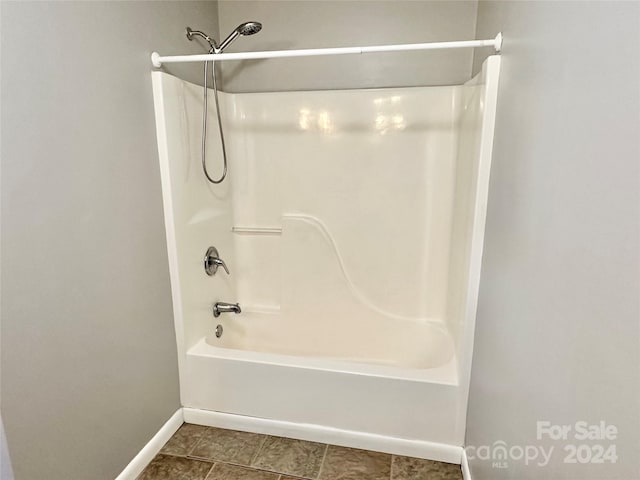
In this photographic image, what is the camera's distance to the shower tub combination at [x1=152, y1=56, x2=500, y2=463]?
174 centimetres

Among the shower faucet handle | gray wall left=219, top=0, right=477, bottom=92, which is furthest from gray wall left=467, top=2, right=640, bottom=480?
the shower faucet handle

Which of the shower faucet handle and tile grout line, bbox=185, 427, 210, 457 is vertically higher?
the shower faucet handle

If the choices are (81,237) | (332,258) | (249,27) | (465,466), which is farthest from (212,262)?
(465,466)

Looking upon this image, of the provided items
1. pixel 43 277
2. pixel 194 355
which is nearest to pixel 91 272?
pixel 43 277

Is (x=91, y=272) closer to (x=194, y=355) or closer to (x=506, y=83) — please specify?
(x=194, y=355)

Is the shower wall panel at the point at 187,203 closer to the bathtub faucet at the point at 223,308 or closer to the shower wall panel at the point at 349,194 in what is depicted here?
the bathtub faucet at the point at 223,308

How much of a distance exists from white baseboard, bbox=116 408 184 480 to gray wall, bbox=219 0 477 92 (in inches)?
72.4

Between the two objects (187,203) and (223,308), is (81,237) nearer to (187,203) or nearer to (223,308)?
(187,203)

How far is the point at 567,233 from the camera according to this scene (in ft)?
2.62

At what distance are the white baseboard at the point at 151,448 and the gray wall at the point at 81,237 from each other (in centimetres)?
5

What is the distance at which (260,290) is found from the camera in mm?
2469

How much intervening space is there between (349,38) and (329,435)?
2019 millimetres

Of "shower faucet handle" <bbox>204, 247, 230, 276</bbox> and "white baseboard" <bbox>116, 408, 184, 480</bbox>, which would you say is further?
"shower faucet handle" <bbox>204, 247, 230, 276</bbox>

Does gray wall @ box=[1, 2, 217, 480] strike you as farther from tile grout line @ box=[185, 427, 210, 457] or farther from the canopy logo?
the canopy logo
